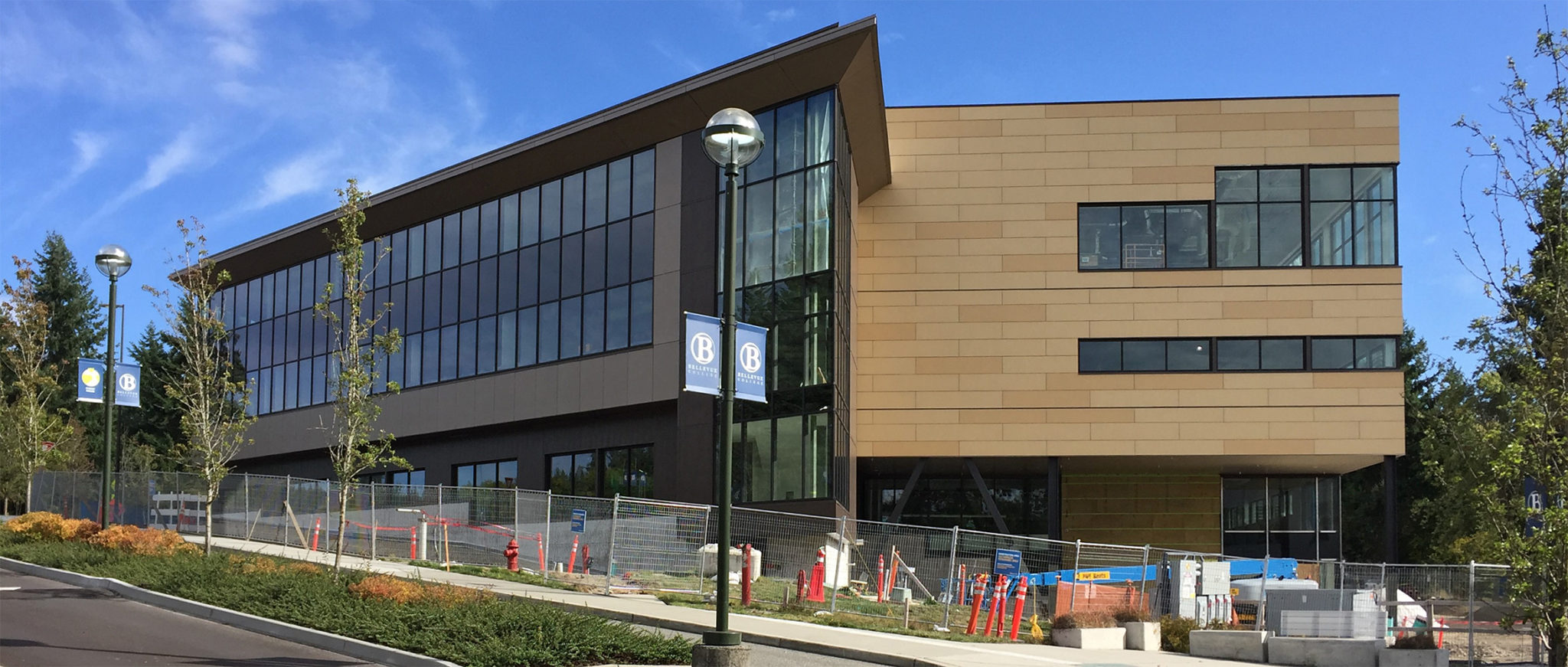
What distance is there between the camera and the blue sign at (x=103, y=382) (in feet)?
89.7

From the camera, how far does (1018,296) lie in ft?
133

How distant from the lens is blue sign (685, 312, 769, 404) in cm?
1359

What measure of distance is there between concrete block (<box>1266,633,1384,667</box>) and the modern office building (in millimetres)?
15587

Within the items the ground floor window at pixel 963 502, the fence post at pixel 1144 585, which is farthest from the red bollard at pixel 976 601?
the ground floor window at pixel 963 502

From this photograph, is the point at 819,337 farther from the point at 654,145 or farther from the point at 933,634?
the point at 933,634

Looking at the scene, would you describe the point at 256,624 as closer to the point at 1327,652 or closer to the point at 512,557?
the point at 512,557

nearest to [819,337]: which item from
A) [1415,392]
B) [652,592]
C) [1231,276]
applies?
[652,592]

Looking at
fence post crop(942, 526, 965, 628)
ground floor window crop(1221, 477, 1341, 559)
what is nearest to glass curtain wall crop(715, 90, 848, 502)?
fence post crop(942, 526, 965, 628)

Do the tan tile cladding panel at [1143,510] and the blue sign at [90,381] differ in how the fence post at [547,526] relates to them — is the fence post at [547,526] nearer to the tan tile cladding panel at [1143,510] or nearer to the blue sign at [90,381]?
the blue sign at [90,381]

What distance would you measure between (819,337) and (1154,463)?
1435cm

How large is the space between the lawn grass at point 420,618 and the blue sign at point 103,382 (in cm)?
593

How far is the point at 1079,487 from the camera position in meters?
44.6

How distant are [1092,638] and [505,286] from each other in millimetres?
26402

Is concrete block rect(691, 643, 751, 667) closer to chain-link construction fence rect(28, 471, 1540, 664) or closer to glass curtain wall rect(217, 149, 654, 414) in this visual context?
chain-link construction fence rect(28, 471, 1540, 664)
